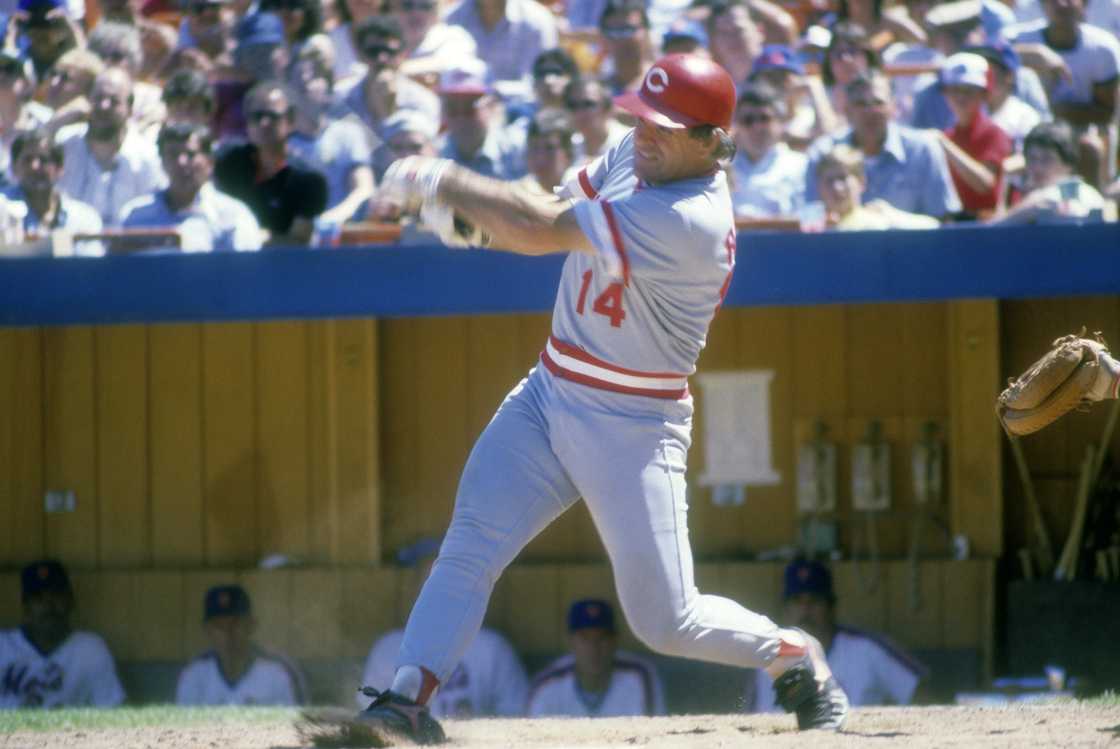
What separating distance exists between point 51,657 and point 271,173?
84.6 inches

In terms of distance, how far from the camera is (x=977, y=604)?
21.9 ft

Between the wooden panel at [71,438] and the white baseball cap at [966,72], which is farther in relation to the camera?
the wooden panel at [71,438]

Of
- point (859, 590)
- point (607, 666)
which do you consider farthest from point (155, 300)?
point (859, 590)

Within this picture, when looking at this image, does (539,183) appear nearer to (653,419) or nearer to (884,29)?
(884,29)

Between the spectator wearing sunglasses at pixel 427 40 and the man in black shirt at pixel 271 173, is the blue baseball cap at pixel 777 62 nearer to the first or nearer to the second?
the spectator wearing sunglasses at pixel 427 40

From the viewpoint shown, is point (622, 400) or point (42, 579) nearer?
point (622, 400)

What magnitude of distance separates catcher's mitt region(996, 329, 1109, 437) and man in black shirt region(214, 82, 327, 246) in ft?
11.8

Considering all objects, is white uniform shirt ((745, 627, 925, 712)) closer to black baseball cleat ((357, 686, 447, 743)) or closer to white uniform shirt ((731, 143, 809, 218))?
white uniform shirt ((731, 143, 809, 218))

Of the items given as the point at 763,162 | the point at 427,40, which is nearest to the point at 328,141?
the point at 427,40

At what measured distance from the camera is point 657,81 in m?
3.46

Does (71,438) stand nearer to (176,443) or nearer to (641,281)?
(176,443)

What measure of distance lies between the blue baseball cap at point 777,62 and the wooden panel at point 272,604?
2963 millimetres

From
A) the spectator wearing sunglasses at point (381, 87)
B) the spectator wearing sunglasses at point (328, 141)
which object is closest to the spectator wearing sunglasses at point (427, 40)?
the spectator wearing sunglasses at point (381, 87)

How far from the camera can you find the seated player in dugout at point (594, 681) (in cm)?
630
